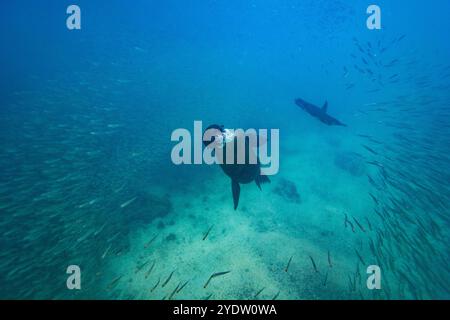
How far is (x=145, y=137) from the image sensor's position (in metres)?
14.1

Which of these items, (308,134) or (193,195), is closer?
(193,195)

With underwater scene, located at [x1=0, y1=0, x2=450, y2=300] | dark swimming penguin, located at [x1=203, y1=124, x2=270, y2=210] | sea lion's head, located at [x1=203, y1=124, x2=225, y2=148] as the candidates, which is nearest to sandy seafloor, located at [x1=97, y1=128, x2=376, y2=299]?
underwater scene, located at [x1=0, y1=0, x2=450, y2=300]

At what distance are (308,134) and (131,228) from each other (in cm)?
1658

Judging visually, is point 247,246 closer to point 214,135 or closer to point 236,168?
point 236,168

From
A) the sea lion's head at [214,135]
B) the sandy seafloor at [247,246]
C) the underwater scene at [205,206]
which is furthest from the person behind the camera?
the sandy seafloor at [247,246]

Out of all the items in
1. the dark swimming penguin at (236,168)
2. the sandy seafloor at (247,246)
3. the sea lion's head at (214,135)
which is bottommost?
the sandy seafloor at (247,246)

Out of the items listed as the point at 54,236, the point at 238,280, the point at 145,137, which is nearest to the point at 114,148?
the point at 145,137

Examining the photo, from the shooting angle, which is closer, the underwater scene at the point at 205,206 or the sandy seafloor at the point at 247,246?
the underwater scene at the point at 205,206

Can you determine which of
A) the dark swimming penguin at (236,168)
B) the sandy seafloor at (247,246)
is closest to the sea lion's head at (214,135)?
the dark swimming penguin at (236,168)

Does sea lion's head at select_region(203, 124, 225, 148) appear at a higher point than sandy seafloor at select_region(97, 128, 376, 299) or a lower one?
higher

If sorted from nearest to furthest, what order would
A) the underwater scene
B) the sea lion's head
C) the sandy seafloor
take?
the sea lion's head < the underwater scene < the sandy seafloor

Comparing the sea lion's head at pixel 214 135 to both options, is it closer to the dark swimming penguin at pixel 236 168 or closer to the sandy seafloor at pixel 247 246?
the dark swimming penguin at pixel 236 168

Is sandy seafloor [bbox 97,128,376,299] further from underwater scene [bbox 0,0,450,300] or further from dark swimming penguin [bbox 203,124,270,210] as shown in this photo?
dark swimming penguin [bbox 203,124,270,210]
